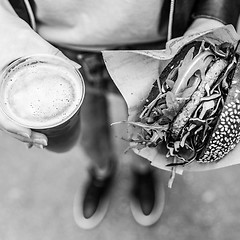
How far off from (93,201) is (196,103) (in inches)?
50.0

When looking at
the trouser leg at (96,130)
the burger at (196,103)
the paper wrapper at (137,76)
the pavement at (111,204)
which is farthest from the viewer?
the pavement at (111,204)

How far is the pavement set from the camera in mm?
2281

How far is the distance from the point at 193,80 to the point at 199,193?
49.4 inches

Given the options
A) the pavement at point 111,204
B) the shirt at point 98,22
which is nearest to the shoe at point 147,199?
the pavement at point 111,204

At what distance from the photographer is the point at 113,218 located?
233 centimetres

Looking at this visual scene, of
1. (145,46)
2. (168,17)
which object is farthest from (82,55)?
(168,17)

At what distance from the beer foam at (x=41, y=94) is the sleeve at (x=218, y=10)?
43cm

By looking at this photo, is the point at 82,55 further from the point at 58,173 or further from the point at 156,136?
the point at 58,173

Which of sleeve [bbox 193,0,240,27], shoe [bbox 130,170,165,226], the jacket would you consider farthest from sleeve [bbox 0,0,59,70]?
shoe [bbox 130,170,165,226]

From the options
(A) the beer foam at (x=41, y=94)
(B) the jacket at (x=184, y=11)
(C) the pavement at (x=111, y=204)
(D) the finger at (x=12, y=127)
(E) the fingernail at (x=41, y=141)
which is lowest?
(C) the pavement at (x=111, y=204)

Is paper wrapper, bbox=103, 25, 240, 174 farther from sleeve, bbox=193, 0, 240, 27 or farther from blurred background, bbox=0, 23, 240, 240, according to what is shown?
blurred background, bbox=0, 23, 240, 240

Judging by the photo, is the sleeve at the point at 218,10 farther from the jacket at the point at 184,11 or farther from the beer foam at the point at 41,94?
the beer foam at the point at 41,94

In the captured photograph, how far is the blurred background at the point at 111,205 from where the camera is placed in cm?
228

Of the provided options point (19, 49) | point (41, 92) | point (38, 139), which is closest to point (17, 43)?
point (19, 49)
